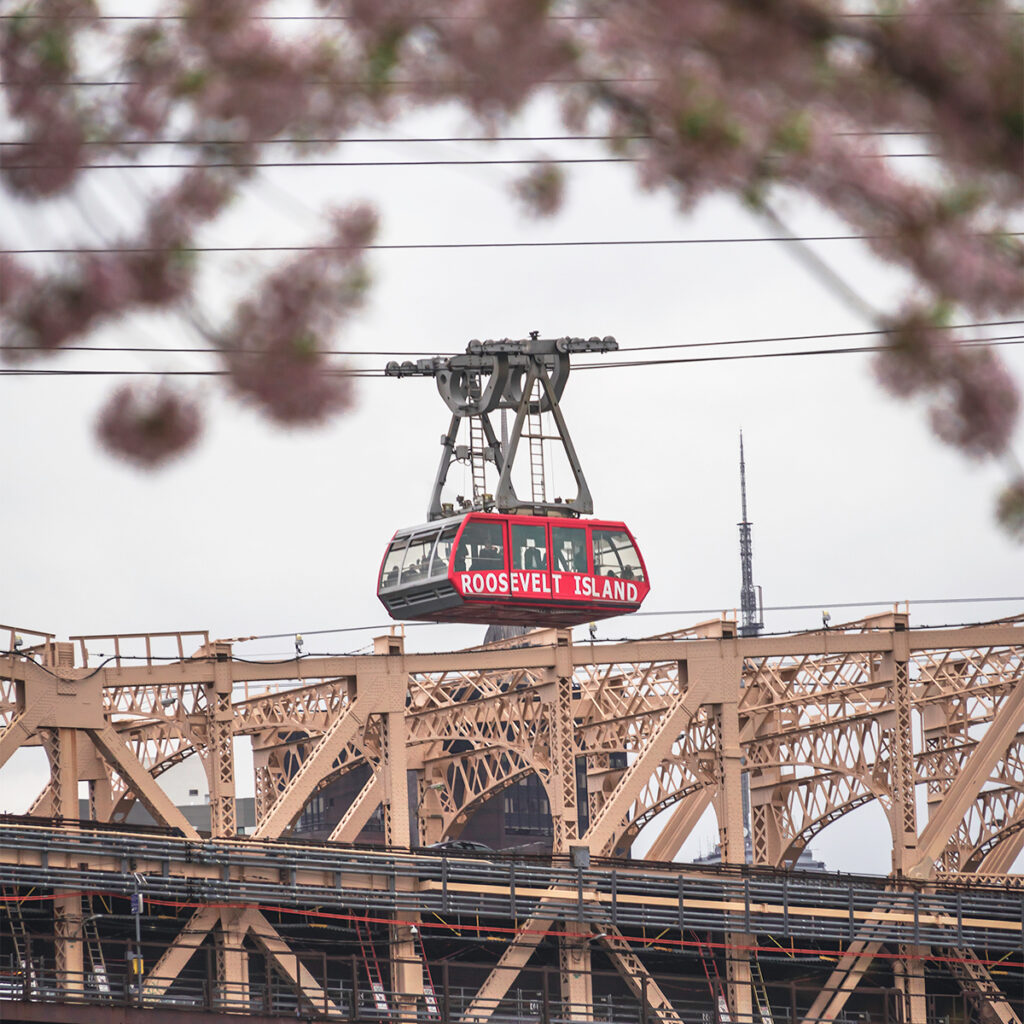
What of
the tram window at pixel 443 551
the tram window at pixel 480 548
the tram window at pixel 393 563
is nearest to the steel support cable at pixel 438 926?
the tram window at pixel 393 563

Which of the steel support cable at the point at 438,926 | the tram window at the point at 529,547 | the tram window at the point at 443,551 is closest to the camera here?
the tram window at the point at 443,551

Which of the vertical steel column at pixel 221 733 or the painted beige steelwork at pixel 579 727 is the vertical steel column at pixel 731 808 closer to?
the painted beige steelwork at pixel 579 727

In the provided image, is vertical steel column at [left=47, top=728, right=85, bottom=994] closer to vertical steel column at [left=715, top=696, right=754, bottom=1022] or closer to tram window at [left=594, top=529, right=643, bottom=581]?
tram window at [left=594, top=529, right=643, bottom=581]

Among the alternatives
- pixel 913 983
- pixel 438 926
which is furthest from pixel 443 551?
pixel 913 983

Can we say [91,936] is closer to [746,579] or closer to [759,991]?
[759,991]

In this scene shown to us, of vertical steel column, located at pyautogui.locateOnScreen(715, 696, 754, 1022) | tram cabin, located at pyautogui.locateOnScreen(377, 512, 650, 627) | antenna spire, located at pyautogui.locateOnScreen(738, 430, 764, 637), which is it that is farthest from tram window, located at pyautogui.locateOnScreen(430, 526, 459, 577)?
antenna spire, located at pyautogui.locateOnScreen(738, 430, 764, 637)

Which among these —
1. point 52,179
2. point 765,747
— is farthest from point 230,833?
point 52,179

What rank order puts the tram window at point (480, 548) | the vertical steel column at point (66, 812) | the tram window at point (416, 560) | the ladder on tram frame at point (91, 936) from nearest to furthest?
the tram window at point (480, 548) < the tram window at point (416, 560) < the ladder on tram frame at point (91, 936) < the vertical steel column at point (66, 812)
